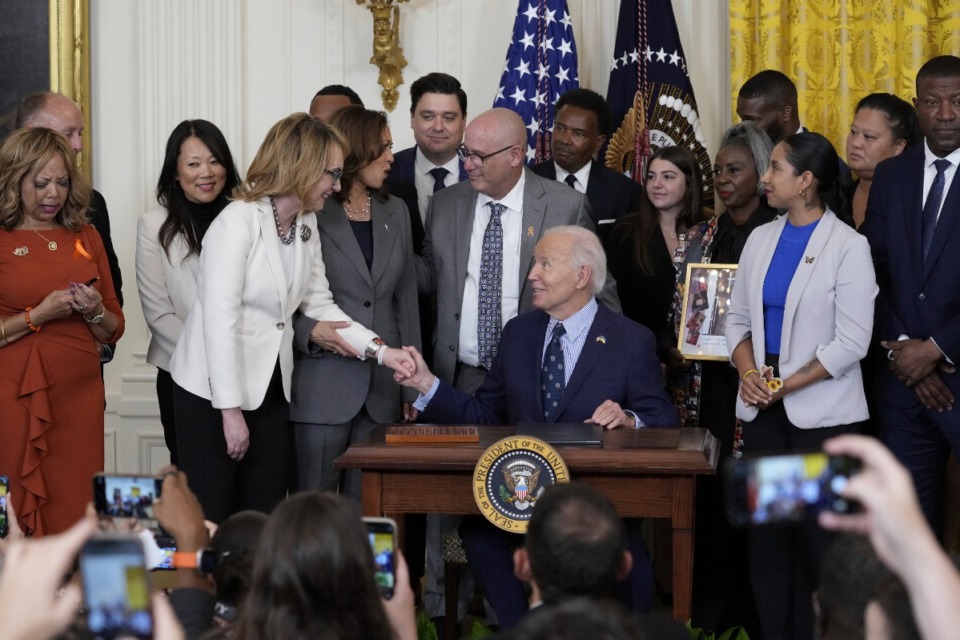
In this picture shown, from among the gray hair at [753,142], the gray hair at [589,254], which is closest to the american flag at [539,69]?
the gray hair at [753,142]

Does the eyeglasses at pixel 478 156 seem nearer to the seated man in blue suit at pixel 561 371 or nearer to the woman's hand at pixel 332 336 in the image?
the seated man in blue suit at pixel 561 371

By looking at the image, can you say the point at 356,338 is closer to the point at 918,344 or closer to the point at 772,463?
the point at 918,344

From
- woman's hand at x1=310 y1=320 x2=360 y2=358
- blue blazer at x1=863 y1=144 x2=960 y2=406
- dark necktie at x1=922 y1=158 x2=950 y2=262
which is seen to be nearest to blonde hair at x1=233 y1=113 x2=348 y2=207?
woman's hand at x1=310 y1=320 x2=360 y2=358

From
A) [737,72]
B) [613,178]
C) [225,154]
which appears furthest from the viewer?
[737,72]

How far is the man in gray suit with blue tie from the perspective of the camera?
518 cm

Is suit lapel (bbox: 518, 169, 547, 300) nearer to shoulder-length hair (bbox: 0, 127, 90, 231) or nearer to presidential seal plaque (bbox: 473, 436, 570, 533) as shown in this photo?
presidential seal plaque (bbox: 473, 436, 570, 533)

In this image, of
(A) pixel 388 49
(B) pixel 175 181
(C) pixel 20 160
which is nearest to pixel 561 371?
(B) pixel 175 181

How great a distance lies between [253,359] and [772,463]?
9.68 ft

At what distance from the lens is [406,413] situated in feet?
17.1

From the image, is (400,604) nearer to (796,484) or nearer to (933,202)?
(796,484)

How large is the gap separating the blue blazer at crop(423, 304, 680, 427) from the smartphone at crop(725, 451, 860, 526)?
8.77 ft

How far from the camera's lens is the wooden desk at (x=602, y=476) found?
4.00 meters

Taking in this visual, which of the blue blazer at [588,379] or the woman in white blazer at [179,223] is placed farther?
the woman in white blazer at [179,223]

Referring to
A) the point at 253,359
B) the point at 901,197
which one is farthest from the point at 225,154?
the point at 901,197
